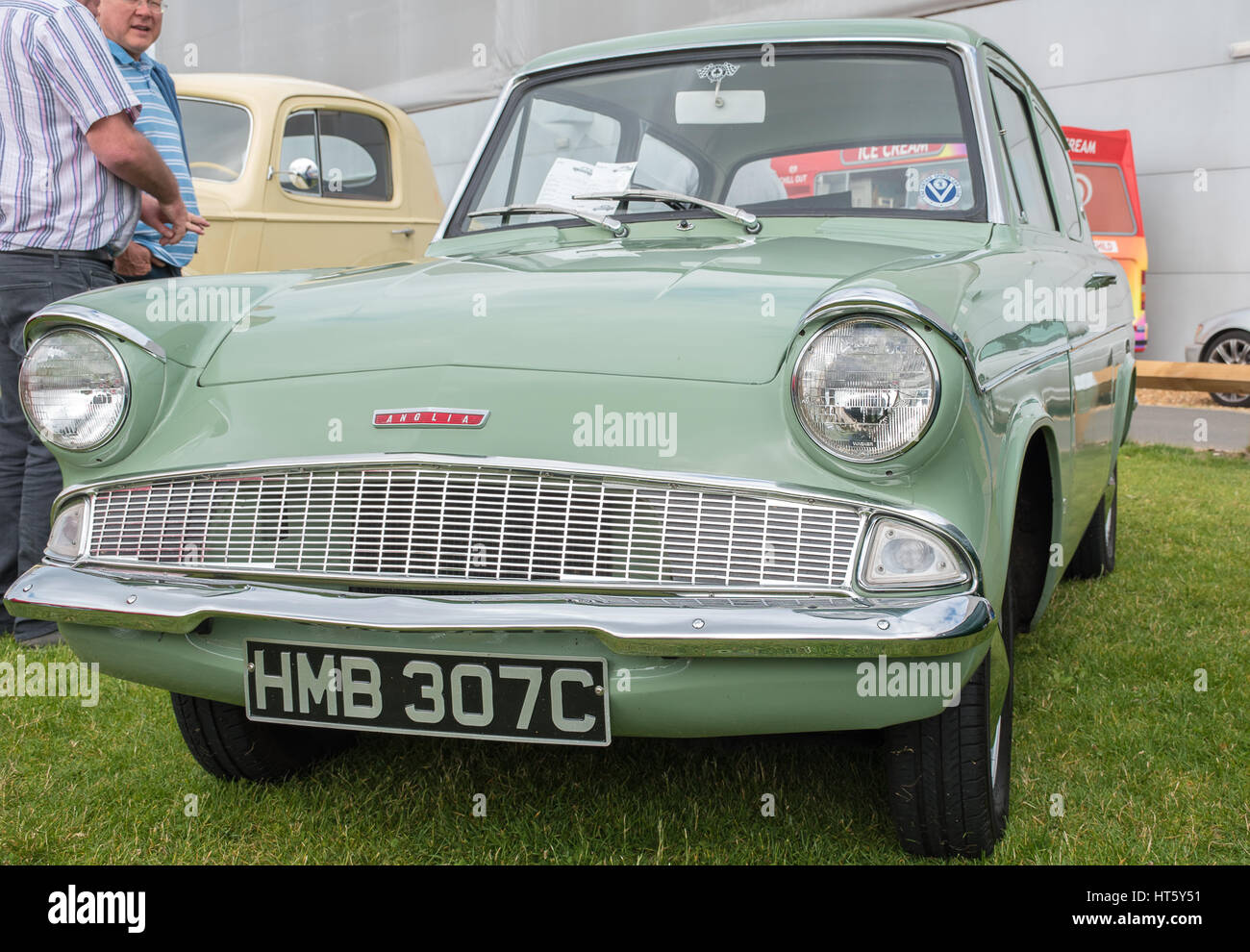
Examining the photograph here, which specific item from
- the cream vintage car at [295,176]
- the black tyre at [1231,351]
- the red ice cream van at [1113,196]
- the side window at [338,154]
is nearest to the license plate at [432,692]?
the cream vintage car at [295,176]

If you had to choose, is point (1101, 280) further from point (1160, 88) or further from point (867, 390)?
point (1160, 88)

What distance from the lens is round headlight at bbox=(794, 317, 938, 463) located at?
5.85ft

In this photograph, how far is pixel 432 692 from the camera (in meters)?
1.88

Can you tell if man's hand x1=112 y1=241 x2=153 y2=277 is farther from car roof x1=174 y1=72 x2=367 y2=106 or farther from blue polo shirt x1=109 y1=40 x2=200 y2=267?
car roof x1=174 y1=72 x2=367 y2=106

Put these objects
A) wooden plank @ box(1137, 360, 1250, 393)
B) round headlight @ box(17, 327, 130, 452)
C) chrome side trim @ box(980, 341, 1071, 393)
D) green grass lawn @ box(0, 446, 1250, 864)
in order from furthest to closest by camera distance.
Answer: wooden plank @ box(1137, 360, 1250, 393), green grass lawn @ box(0, 446, 1250, 864), round headlight @ box(17, 327, 130, 452), chrome side trim @ box(980, 341, 1071, 393)

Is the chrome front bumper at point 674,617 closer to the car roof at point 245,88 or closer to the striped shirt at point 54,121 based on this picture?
the striped shirt at point 54,121

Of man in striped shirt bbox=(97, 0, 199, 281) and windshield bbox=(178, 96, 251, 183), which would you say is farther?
windshield bbox=(178, 96, 251, 183)

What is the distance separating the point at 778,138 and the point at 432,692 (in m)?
1.74

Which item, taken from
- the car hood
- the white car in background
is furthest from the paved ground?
the car hood

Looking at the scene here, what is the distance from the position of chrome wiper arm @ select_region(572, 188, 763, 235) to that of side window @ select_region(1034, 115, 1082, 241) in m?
1.27

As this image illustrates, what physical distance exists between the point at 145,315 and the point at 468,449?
80cm

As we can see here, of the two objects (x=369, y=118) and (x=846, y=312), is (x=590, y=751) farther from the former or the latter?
(x=369, y=118)

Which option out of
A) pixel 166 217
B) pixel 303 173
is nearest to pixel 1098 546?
pixel 166 217

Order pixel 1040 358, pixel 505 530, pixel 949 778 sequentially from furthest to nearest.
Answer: pixel 1040 358
pixel 949 778
pixel 505 530
